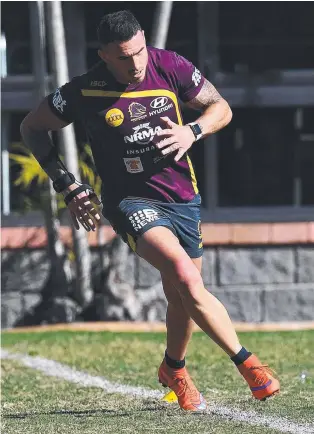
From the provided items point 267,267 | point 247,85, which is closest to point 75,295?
point 267,267

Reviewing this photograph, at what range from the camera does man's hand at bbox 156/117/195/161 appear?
5.57m

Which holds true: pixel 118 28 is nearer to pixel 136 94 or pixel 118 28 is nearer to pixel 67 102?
pixel 136 94

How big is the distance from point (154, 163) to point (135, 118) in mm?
258

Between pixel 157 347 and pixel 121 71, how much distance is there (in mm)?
3962

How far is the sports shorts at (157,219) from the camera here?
5.81 m

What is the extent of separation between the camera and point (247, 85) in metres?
11.8

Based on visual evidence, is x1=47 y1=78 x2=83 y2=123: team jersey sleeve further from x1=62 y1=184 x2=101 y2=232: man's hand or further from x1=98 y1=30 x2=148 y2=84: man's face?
x1=62 y1=184 x2=101 y2=232: man's hand

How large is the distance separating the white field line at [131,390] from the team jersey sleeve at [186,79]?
5.26ft

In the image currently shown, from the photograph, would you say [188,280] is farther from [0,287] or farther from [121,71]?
[0,287]

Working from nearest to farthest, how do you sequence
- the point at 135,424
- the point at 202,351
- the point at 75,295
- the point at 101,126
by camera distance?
the point at 135,424, the point at 101,126, the point at 202,351, the point at 75,295

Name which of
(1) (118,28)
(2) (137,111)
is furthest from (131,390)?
(1) (118,28)

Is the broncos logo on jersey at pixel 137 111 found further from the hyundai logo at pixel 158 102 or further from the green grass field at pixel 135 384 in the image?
the green grass field at pixel 135 384

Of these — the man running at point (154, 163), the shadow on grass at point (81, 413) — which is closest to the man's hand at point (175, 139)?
the man running at point (154, 163)

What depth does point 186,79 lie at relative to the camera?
5938 mm
